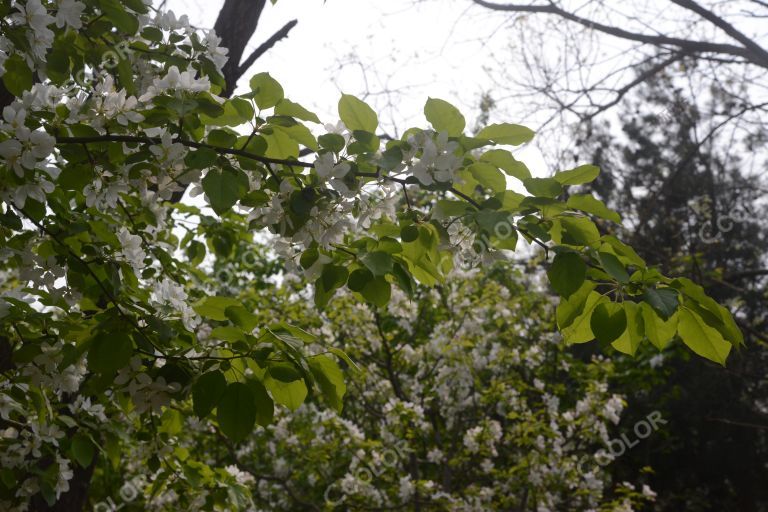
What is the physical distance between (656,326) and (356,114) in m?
0.64

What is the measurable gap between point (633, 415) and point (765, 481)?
2.26 meters

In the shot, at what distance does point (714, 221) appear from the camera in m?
8.65

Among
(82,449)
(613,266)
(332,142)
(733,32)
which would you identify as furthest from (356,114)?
(733,32)

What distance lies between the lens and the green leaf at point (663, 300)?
1.02 m

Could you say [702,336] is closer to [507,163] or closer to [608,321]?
[608,321]

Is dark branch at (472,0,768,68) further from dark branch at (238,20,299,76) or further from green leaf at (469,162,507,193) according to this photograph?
green leaf at (469,162,507,193)

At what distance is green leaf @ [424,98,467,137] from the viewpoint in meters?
1.14

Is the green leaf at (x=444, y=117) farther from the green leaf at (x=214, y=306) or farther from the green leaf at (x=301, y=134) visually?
the green leaf at (x=214, y=306)

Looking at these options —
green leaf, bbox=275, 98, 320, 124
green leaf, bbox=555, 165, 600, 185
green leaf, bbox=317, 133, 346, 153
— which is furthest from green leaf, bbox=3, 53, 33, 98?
green leaf, bbox=555, 165, 600, 185

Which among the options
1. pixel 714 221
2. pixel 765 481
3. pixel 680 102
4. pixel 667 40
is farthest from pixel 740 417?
pixel 667 40

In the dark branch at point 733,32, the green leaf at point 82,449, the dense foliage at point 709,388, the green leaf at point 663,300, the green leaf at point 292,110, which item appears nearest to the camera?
the green leaf at point 663,300

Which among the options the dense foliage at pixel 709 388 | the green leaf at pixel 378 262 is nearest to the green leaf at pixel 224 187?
the green leaf at pixel 378 262

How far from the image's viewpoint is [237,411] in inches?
44.1

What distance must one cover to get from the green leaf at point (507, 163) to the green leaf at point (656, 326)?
0.31 metres
